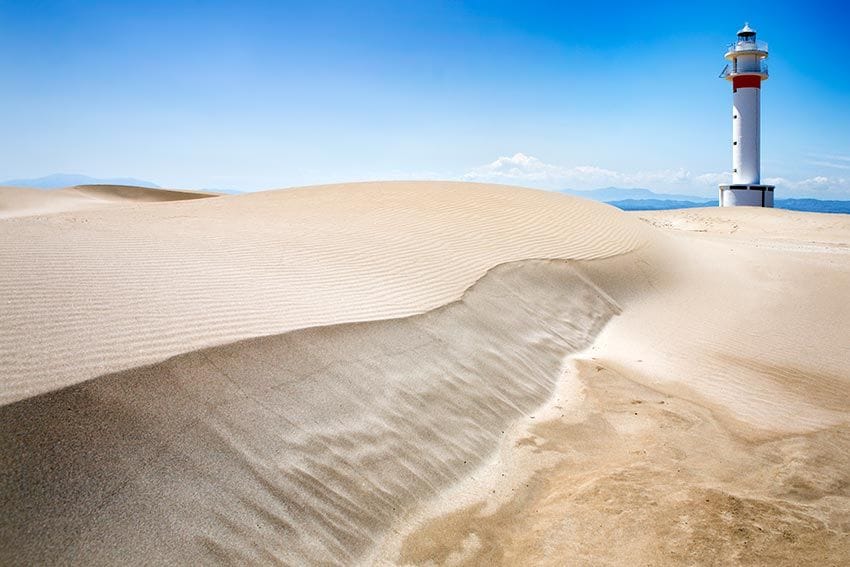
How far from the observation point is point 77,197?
122 ft

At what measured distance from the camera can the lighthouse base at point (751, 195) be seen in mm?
33594

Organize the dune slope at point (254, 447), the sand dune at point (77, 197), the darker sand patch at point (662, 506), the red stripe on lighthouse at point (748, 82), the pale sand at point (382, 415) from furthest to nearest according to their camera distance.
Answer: the red stripe on lighthouse at point (748, 82), the sand dune at point (77, 197), the darker sand patch at point (662, 506), the pale sand at point (382, 415), the dune slope at point (254, 447)

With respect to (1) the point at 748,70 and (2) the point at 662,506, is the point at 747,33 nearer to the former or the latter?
(1) the point at 748,70

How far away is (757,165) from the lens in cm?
3372

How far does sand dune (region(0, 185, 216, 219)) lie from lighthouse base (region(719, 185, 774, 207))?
3297cm

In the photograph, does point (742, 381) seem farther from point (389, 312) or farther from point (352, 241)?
point (352, 241)

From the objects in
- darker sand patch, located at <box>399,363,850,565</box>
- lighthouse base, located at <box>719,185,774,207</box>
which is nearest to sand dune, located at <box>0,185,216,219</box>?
darker sand patch, located at <box>399,363,850,565</box>

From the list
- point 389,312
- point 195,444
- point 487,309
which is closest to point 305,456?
point 195,444

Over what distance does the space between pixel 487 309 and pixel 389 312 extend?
1.72 meters

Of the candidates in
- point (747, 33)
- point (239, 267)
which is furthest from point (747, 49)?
point (239, 267)

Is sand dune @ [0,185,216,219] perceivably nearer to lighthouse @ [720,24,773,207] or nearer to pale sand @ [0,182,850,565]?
pale sand @ [0,182,850,565]

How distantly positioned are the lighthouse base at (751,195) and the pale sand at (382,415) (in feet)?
91.7

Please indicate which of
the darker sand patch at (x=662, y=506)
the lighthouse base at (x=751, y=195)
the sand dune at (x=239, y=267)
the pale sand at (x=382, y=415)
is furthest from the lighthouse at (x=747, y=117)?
the darker sand patch at (x=662, y=506)

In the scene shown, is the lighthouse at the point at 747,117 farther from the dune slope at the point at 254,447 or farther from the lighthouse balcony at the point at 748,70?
the dune slope at the point at 254,447
